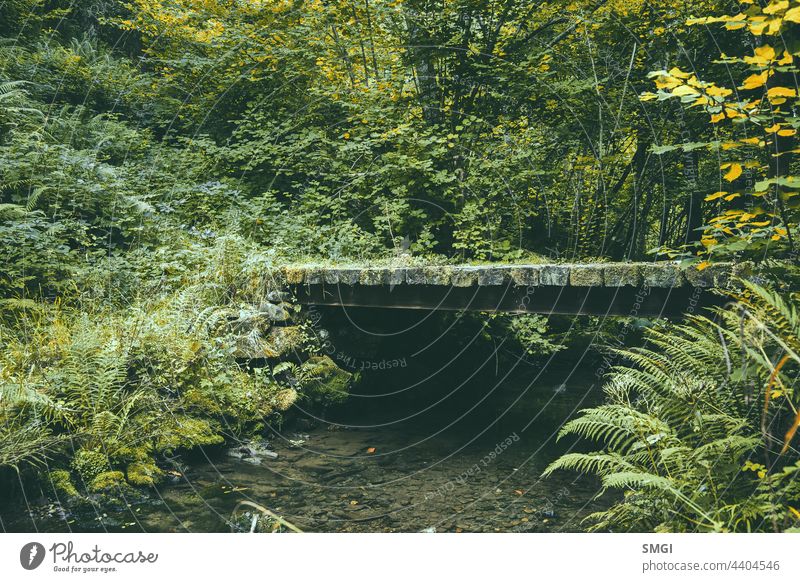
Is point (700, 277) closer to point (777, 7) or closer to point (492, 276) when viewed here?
point (492, 276)

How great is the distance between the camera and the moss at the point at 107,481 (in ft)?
12.7

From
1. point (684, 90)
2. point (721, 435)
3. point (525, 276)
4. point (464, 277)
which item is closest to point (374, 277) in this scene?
point (464, 277)

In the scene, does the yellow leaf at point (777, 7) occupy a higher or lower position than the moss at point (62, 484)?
higher

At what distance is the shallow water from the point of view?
376cm

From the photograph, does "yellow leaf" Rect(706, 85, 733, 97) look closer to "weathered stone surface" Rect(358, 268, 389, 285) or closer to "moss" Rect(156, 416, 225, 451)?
"weathered stone surface" Rect(358, 268, 389, 285)

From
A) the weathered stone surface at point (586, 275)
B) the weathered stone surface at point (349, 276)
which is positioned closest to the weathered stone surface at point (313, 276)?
the weathered stone surface at point (349, 276)

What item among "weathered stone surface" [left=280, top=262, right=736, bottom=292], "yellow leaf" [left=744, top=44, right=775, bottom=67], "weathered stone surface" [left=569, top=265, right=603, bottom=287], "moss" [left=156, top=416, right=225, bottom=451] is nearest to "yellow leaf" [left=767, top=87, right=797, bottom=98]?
"yellow leaf" [left=744, top=44, right=775, bottom=67]

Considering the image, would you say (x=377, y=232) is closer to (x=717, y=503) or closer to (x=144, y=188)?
(x=144, y=188)

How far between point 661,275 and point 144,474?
15.0 ft

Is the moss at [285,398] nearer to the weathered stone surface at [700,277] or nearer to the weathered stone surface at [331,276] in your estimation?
the weathered stone surface at [331,276]

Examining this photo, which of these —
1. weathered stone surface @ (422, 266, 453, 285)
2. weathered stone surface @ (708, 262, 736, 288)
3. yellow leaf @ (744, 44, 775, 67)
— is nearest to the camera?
yellow leaf @ (744, 44, 775, 67)

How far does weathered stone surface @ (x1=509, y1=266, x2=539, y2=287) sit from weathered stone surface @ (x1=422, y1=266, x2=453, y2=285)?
29.2 inches

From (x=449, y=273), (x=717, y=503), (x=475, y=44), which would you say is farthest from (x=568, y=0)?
(x=717, y=503)

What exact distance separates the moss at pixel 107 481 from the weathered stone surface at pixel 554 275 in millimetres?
3949
